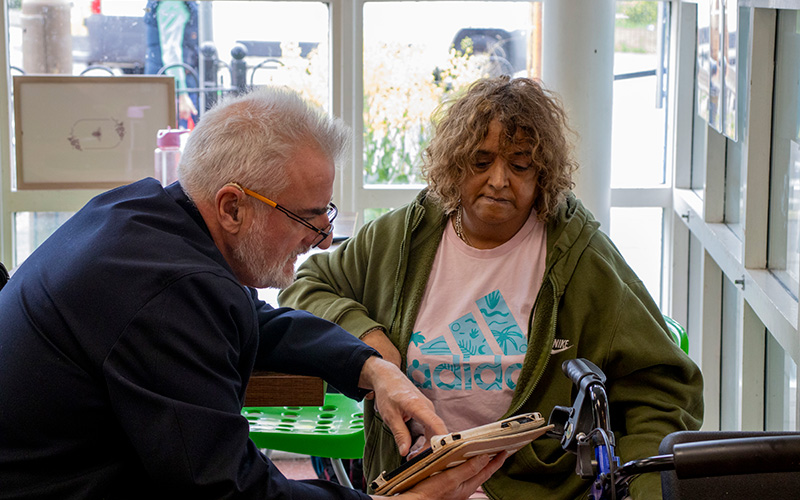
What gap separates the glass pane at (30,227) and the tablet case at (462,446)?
286cm

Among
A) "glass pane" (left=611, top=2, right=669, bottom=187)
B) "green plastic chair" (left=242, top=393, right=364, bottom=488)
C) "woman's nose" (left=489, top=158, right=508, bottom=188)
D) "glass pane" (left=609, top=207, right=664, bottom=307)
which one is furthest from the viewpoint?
"glass pane" (left=609, top=207, right=664, bottom=307)

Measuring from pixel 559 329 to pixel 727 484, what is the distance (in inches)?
21.4

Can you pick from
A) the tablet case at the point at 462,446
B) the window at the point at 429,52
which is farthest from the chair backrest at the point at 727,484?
the window at the point at 429,52

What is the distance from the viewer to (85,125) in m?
3.67

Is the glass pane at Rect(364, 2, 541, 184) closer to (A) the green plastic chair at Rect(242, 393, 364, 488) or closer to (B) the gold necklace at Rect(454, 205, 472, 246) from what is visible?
(A) the green plastic chair at Rect(242, 393, 364, 488)

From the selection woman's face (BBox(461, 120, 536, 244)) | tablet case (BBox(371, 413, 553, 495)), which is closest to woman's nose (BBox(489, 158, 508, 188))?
woman's face (BBox(461, 120, 536, 244))

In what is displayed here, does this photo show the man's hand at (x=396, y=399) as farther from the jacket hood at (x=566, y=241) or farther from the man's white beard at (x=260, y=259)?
the jacket hood at (x=566, y=241)

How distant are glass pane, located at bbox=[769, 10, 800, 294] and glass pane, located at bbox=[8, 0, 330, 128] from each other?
194 centimetres

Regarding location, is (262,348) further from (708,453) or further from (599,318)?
(708,453)

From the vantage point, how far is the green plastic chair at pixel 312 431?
7.20 ft

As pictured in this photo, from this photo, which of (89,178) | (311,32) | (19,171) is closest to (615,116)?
(311,32)

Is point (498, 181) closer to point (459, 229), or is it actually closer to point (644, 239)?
point (459, 229)

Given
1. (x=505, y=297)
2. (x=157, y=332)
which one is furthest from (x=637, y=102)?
(x=157, y=332)

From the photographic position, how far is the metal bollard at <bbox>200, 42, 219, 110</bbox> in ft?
12.2
